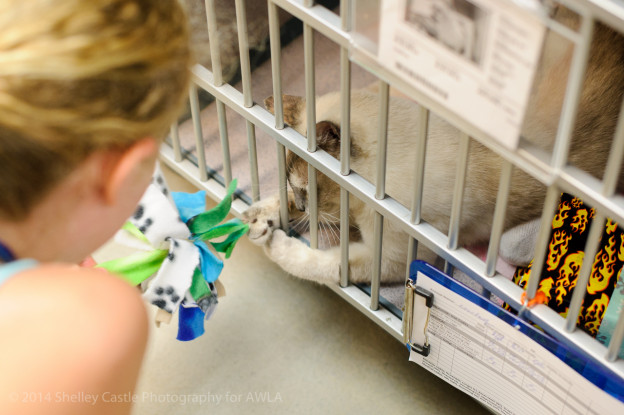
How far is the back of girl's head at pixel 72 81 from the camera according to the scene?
0.54 meters

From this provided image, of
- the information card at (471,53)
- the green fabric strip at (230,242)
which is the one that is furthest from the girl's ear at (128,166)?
the green fabric strip at (230,242)

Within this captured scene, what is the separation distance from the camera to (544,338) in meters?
0.92

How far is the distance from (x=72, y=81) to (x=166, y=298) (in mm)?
633

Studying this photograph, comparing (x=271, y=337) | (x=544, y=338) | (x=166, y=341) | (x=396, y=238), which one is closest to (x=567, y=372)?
(x=544, y=338)

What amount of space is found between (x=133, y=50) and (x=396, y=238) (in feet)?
2.40

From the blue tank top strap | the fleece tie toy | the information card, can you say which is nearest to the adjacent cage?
the information card

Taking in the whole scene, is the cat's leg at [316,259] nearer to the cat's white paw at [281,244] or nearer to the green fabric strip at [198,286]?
the cat's white paw at [281,244]

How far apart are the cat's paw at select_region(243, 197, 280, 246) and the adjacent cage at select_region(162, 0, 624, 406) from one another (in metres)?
0.03

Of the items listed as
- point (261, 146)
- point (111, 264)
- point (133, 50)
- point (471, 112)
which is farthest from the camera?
point (261, 146)

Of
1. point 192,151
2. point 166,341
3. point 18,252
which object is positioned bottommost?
point 166,341

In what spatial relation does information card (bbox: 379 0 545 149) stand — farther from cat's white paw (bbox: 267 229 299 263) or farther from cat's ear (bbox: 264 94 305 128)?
cat's white paw (bbox: 267 229 299 263)

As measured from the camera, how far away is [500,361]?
1028 mm

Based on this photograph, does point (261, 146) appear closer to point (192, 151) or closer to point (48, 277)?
point (192, 151)

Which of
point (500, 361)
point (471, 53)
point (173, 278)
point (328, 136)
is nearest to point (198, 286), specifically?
point (173, 278)
